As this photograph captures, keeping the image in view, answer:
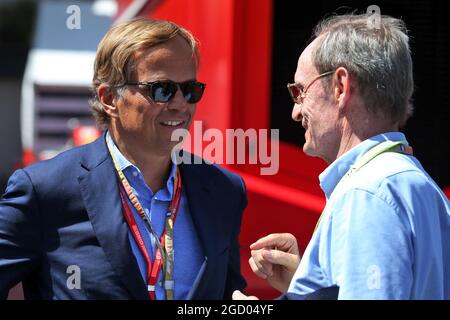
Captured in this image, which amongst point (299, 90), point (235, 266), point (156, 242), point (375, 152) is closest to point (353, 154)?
point (375, 152)

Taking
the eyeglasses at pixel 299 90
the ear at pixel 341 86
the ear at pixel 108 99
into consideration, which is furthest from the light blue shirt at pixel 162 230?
the ear at pixel 341 86

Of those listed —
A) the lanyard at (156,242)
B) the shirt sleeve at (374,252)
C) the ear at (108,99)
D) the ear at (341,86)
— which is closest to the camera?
the shirt sleeve at (374,252)

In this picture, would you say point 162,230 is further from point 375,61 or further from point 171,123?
point 375,61

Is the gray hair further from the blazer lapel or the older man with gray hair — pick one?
the blazer lapel

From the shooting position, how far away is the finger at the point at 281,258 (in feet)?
7.99

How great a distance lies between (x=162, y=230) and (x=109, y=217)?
0.65 feet

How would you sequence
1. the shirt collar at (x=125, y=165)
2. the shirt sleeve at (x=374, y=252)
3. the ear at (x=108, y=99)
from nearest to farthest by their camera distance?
the shirt sleeve at (x=374, y=252) < the shirt collar at (x=125, y=165) < the ear at (x=108, y=99)

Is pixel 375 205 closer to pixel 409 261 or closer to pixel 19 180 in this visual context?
pixel 409 261

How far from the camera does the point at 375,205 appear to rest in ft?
6.51

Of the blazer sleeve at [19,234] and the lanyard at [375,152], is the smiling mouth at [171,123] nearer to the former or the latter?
the blazer sleeve at [19,234]

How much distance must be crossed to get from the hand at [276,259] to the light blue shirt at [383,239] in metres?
0.31

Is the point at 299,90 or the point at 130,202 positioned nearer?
the point at 299,90

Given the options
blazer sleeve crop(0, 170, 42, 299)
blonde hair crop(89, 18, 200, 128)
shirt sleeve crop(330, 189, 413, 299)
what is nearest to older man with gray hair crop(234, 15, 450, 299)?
shirt sleeve crop(330, 189, 413, 299)

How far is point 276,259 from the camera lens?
244 centimetres
